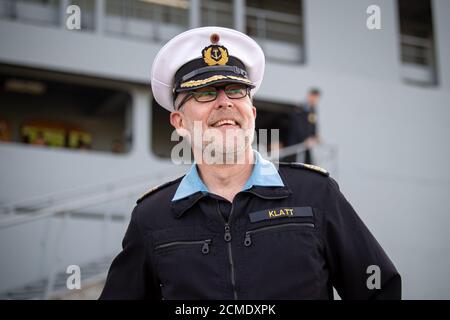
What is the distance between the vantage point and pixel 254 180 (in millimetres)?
2229

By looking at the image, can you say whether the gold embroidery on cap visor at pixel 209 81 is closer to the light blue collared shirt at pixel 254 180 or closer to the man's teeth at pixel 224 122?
the man's teeth at pixel 224 122

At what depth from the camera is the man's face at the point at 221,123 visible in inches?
86.7

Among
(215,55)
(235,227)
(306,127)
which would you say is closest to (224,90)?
(215,55)

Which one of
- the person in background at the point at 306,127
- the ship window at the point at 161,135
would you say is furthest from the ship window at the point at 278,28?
the person in background at the point at 306,127

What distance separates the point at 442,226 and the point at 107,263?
7053 mm

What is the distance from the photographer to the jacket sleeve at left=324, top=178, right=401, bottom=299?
2.11 metres

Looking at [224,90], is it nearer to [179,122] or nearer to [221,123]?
[221,123]

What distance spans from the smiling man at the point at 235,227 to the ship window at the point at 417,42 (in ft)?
40.0

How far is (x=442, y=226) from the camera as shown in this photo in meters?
11.9

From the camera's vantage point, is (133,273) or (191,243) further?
(133,273)

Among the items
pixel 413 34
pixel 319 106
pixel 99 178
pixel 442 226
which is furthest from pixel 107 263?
pixel 413 34

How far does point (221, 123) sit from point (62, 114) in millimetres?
11452

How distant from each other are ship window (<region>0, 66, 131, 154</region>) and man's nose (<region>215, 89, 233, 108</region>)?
9.61 m
